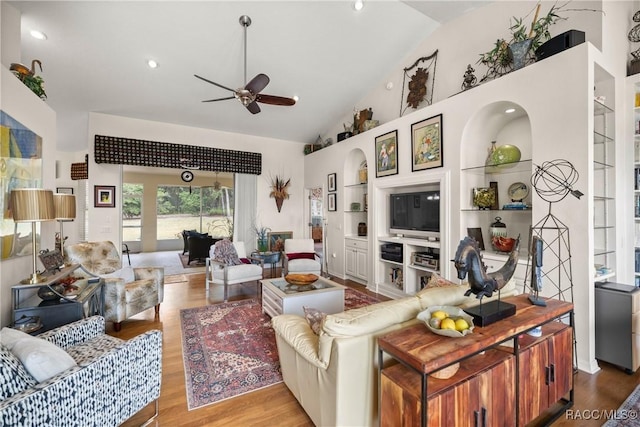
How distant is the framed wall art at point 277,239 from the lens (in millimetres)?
6488

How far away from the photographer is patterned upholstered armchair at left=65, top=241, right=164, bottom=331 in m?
3.06

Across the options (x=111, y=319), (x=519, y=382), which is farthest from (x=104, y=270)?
(x=519, y=382)

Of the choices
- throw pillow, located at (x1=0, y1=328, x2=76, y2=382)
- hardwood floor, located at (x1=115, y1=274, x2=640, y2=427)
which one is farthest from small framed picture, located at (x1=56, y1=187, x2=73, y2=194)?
throw pillow, located at (x1=0, y1=328, x2=76, y2=382)

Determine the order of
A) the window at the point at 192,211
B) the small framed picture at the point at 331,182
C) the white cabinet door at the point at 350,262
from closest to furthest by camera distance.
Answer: the white cabinet door at the point at 350,262 → the small framed picture at the point at 331,182 → the window at the point at 192,211

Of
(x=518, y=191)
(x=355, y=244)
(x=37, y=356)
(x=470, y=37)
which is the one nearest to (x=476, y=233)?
(x=518, y=191)

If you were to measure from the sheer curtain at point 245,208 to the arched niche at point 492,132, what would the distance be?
15.1 feet

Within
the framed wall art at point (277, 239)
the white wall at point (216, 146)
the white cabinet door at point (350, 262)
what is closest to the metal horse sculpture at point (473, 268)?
the white cabinet door at point (350, 262)

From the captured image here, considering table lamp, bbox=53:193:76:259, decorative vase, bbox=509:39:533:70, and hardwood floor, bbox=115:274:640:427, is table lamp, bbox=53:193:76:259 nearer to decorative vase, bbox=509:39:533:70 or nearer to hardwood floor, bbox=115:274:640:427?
hardwood floor, bbox=115:274:640:427

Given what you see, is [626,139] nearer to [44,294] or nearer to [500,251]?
[500,251]

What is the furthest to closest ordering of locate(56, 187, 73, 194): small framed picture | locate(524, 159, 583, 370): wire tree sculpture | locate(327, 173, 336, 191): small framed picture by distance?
locate(56, 187, 73, 194): small framed picture < locate(327, 173, 336, 191): small framed picture < locate(524, 159, 583, 370): wire tree sculpture

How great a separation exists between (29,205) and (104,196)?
11.8ft

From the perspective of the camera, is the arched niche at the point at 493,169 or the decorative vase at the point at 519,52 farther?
the arched niche at the point at 493,169

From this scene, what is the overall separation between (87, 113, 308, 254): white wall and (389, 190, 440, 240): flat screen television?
297 centimetres

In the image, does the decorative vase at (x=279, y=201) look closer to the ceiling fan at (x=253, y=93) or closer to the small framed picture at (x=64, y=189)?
the ceiling fan at (x=253, y=93)
